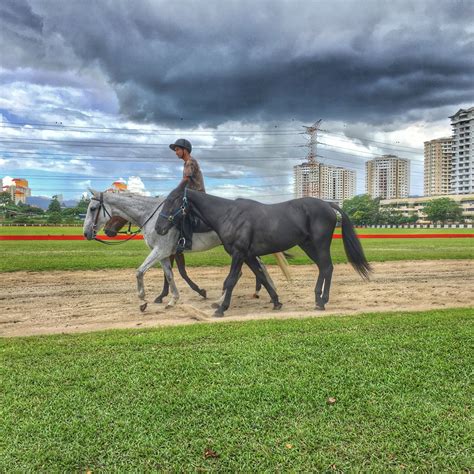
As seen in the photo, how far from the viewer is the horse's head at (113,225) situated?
332 inches

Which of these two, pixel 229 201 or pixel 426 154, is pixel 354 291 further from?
pixel 426 154

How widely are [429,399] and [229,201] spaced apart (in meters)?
4.91

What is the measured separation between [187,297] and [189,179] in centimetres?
268

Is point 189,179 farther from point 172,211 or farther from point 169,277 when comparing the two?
point 169,277

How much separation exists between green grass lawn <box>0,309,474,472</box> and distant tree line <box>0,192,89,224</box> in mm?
54477

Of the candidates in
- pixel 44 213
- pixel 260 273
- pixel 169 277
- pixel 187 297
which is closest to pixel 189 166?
pixel 169 277

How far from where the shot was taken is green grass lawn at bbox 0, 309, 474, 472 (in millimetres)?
2771

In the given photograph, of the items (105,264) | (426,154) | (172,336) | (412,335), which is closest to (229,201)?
(172,336)

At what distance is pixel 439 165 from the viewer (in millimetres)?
192375

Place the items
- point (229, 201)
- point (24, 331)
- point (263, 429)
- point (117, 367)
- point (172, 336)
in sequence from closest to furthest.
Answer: point (263, 429) < point (117, 367) < point (172, 336) < point (24, 331) < point (229, 201)

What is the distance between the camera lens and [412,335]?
A: 214 inches

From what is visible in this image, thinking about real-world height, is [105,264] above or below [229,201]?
below

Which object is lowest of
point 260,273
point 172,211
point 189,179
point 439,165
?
point 260,273

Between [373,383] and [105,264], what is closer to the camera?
[373,383]
